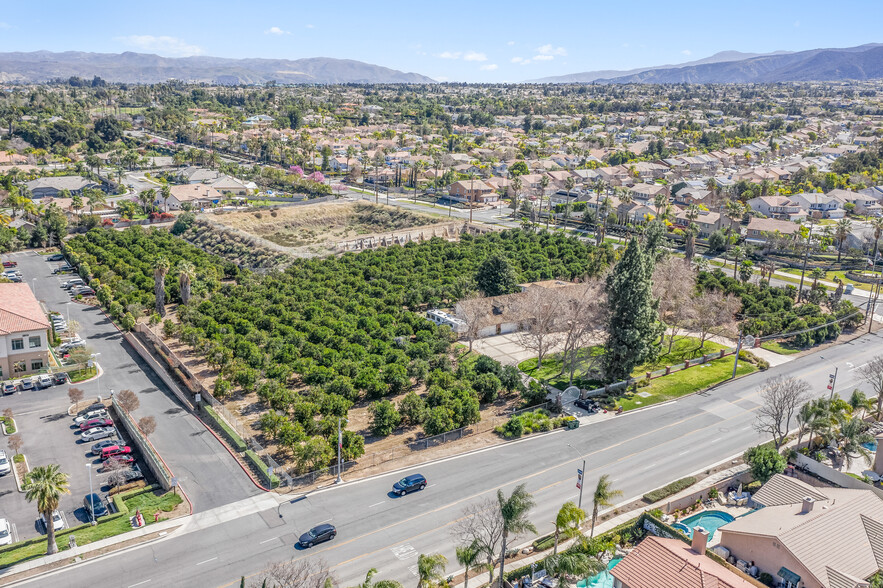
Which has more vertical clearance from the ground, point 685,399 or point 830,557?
point 830,557

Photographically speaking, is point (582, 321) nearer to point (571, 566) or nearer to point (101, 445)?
point (571, 566)

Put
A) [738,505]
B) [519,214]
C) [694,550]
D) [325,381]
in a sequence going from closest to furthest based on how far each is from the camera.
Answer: [694,550] → [738,505] → [325,381] → [519,214]

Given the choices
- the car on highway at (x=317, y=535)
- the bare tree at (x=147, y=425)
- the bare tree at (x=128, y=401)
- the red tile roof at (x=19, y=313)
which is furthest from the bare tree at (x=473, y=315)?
the red tile roof at (x=19, y=313)

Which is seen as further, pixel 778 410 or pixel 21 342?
pixel 21 342

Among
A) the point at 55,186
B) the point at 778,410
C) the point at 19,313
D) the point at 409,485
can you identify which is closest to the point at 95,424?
the point at 19,313

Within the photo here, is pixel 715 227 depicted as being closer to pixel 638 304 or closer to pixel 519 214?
pixel 519 214

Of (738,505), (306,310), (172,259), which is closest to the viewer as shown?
(738,505)

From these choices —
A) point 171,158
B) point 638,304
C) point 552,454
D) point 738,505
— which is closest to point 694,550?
point 738,505
